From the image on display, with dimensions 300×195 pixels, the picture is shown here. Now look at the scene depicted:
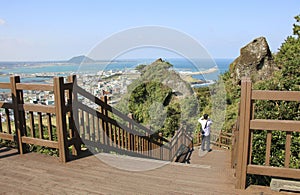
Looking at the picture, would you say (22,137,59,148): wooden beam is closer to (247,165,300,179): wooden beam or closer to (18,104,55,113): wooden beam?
(18,104,55,113): wooden beam

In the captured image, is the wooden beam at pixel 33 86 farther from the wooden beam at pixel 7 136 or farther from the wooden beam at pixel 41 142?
the wooden beam at pixel 7 136

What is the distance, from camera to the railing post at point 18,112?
10.9ft

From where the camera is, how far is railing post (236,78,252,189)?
2344 millimetres

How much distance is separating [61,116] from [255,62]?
14324 millimetres

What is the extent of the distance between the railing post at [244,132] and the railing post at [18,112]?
2.91 meters

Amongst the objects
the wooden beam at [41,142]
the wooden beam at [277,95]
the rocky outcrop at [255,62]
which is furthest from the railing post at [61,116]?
the rocky outcrop at [255,62]

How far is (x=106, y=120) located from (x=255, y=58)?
44.2ft

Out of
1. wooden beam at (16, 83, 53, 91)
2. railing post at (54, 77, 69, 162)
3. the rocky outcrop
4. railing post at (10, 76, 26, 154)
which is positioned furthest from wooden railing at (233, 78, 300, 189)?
the rocky outcrop

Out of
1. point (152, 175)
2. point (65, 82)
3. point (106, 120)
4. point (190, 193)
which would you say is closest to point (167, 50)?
point (106, 120)

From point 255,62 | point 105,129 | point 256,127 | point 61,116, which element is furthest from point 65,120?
point 255,62

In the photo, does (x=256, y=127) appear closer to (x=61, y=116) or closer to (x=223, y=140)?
(x=61, y=116)

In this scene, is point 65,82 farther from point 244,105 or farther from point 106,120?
point 244,105

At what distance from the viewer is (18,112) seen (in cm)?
345

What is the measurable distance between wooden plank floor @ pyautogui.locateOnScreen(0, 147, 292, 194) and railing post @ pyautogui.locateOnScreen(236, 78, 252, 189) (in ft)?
0.54
